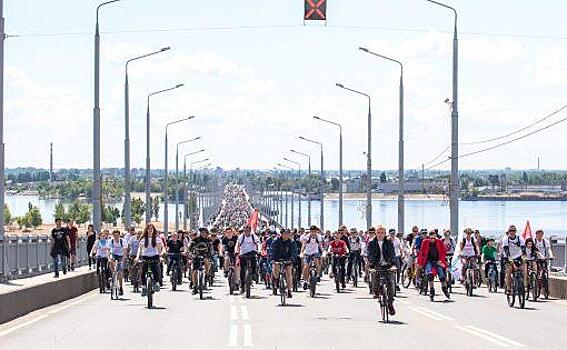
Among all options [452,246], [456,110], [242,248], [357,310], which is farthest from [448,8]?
[357,310]

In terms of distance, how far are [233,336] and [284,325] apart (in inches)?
97.6

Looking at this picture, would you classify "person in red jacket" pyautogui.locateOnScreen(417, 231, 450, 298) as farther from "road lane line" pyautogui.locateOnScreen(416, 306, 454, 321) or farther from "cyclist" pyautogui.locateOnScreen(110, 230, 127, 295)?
"cyclist" pyautogui.locateOnScreen(110, 230, 127, 295)

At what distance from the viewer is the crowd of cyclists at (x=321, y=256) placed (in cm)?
2817

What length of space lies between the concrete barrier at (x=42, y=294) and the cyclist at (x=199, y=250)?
9.58 ft

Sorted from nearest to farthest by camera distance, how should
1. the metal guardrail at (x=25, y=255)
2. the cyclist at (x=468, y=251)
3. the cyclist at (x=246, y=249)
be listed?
the cyclist at (x=246, y=249) < the metal guardrail at (x=25, y=255) < the cyclist at (x=468, y=251)

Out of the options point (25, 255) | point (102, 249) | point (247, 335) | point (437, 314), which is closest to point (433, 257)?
point (437, 314)

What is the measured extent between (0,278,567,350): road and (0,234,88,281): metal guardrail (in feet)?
10.4

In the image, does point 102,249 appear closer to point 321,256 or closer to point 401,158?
point 321,256

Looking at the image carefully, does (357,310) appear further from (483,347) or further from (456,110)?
(456,110)

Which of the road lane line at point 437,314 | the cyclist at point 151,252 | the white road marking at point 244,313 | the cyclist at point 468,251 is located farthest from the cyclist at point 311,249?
the road lane line at point 437,314

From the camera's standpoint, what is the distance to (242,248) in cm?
3159

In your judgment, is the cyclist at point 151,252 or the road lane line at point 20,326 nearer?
the road lane line at point 20,326

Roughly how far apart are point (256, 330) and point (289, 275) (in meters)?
9.03

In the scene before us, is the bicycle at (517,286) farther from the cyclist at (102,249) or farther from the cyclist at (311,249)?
the cyclist at (102,249)
